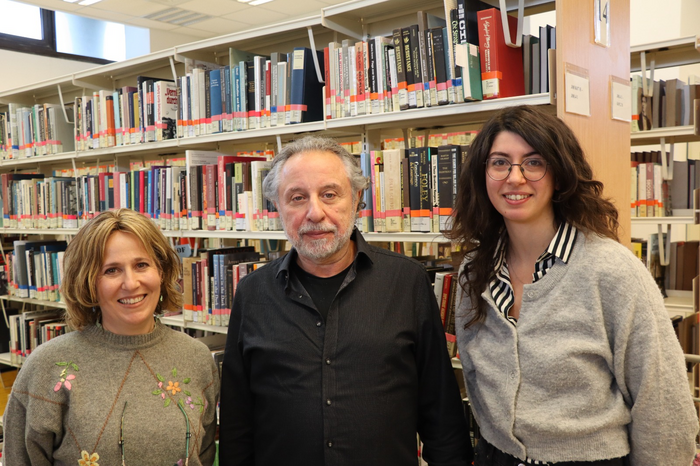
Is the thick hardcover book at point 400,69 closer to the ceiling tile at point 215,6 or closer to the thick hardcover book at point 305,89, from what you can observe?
the thick hardcover book at point 305,89

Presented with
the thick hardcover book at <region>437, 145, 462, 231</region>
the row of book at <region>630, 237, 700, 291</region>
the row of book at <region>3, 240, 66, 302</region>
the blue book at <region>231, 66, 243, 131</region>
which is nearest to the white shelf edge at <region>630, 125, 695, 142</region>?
the row of book at <region>630, 237, 700, 291</region>

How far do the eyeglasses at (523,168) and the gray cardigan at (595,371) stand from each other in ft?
0.59

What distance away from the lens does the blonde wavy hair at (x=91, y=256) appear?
1562 mm

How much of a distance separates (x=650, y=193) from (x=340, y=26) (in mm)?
2854

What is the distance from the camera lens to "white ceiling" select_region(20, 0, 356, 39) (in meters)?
7.18

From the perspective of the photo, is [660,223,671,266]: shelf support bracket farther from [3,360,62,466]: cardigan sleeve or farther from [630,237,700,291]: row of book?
[3,360,62,466]: cardigan sleeve

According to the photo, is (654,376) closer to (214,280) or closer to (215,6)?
(214,280)

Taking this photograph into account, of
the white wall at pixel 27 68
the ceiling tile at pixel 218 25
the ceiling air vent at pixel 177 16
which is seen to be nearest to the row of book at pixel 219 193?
the white wall at pixel 27 68

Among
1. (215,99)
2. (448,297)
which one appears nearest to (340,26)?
(215,99)

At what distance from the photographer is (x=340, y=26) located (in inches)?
110

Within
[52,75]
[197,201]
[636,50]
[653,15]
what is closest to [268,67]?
[197,201]

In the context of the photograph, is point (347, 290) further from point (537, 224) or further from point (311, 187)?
point (537, 224)

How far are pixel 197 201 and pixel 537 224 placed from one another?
2.31m

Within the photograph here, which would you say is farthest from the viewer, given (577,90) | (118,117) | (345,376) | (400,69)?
(118,117)
